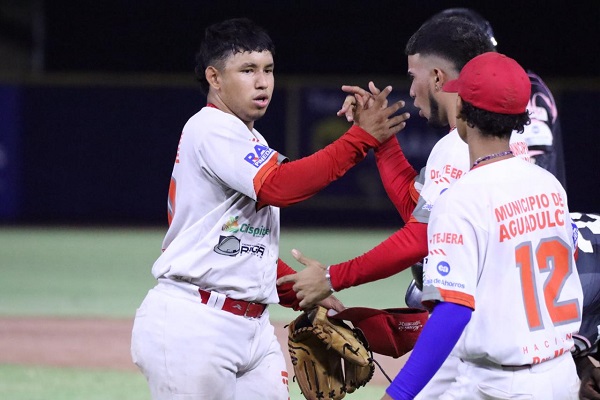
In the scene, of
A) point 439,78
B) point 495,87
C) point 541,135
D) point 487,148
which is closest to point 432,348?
point 487,148

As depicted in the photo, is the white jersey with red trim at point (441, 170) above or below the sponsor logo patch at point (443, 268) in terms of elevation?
above

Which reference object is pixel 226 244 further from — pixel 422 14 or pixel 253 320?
pixel 422 14

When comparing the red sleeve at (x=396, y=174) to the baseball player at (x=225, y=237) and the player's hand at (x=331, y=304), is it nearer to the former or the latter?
the baseball player at (x=225, y=237)

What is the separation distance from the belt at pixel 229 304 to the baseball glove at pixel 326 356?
1.24 feet

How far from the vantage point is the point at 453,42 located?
4316mm

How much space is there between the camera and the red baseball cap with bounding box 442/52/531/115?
11.3 ft

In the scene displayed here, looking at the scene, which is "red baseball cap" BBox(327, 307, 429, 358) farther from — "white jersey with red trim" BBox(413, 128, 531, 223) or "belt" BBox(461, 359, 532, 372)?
"belt" BBox(461, 359, 532, 372)

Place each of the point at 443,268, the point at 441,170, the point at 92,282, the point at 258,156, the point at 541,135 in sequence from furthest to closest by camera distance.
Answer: the point at 92,282 < the point at 541,135 < the point at 258,156 < the point at 441,170 < the point at 443,268

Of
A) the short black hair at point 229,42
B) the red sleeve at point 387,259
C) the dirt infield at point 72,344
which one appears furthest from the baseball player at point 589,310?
the dirt infield at point 72,344

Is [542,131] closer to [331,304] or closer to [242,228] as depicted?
[331,304]

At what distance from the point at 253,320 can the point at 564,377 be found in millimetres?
1365

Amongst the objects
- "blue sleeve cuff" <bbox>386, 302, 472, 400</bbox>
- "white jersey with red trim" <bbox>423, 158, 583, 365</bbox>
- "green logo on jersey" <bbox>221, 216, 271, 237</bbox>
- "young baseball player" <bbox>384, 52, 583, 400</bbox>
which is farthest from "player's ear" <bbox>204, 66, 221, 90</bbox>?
"blue sleeve cuff" <bbox>386, 302, 472, 400</bbox>

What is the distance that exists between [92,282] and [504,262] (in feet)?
31.0

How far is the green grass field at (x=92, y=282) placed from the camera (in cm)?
726
